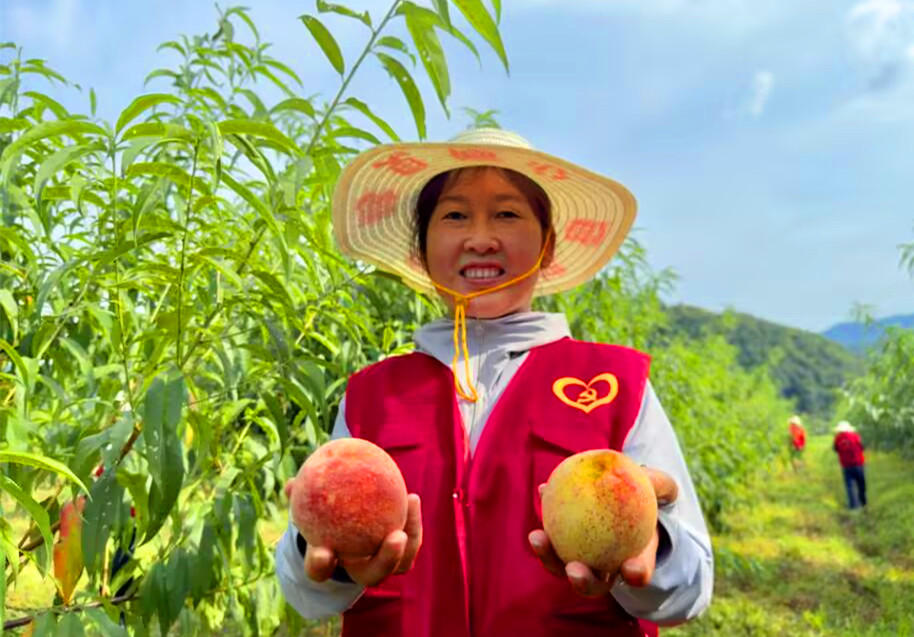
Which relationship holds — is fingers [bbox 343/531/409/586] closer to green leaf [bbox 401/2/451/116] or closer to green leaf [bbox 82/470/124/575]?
green leaf [bbox 82/470/124/575]

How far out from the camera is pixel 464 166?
1395 millimetres

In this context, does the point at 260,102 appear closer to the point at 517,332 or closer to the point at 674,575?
the point at 517,332

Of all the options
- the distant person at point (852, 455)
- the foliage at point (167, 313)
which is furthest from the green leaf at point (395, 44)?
the distant person at point (852, 455)

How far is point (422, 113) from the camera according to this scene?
4.30 ft

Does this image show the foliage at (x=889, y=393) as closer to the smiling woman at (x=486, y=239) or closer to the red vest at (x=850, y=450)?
the red vest at (x=850, y=450)

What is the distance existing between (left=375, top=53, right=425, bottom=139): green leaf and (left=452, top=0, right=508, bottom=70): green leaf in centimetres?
18

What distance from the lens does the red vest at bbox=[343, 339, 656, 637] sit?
110 cm

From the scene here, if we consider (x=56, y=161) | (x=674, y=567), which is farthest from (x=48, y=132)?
(x=674, y=567)

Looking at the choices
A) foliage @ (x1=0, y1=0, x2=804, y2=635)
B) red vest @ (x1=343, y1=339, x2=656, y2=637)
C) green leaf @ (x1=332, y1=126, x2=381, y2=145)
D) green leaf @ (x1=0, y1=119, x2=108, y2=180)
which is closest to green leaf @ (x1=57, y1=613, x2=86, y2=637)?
foliage @ (x1=0, y1=0, x2=804, y2=635)

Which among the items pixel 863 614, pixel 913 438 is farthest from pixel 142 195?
pixel 913 438

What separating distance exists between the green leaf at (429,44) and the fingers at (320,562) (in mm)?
650

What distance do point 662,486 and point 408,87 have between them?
698mm

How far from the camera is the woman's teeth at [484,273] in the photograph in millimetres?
1302

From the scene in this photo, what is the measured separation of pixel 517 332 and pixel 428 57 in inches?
17.2
